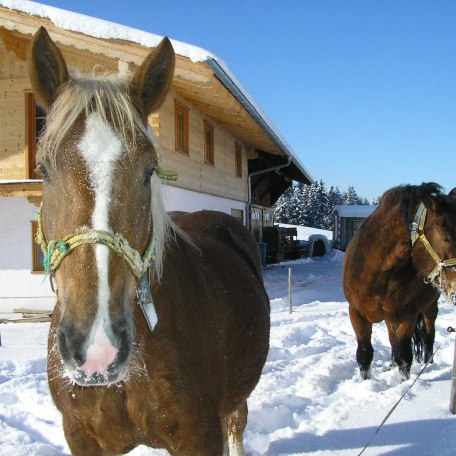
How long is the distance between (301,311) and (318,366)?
400 cm

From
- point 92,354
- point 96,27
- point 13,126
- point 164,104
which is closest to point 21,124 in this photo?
point 13,126

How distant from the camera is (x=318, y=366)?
17.4 feet

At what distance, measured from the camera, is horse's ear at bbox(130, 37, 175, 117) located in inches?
68.2

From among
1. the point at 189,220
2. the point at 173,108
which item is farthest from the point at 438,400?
the point at 173,108

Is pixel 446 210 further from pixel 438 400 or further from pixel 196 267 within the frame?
pixel 196 267

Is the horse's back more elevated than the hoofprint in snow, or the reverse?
the horse's back

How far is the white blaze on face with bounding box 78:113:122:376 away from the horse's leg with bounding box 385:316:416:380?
166 inches

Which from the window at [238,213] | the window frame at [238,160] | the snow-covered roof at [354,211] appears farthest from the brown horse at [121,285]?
the snow-covered roof at [354,211]

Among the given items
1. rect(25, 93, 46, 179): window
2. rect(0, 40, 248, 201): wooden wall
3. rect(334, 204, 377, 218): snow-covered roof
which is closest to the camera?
rect(0, 40, 248, 201): wooden wall

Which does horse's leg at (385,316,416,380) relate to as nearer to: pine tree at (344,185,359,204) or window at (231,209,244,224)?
window at (231,209,244,224)

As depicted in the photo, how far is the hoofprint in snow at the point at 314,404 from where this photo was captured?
10.9 feet

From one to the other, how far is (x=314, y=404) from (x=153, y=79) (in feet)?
11.3

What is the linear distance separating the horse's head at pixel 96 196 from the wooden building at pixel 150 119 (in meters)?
5.15

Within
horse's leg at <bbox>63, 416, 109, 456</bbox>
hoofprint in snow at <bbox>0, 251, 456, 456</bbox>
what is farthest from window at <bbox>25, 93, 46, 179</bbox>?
horse's leg at <bbox>63, 416, 109, 456</bbox>
